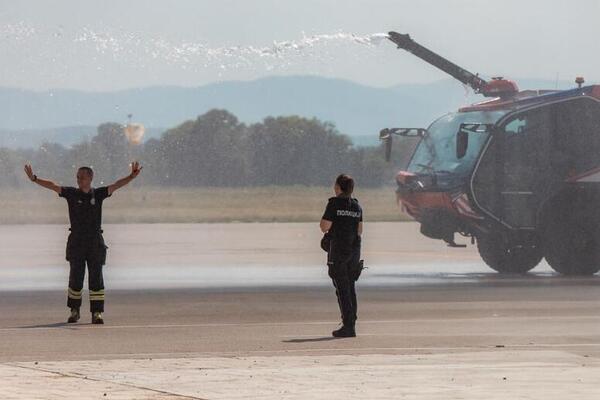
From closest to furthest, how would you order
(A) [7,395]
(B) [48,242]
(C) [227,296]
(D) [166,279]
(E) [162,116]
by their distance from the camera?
(A) [7,395] → (C) [227,296] → (D) [166,279] → (B) [48,242] → (E) [162,116]

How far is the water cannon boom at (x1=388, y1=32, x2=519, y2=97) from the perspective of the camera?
32.5 metres

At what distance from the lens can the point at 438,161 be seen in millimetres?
32875

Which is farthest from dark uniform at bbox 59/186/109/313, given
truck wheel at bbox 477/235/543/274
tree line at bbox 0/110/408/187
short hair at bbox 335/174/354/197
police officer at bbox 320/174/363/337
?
tree line at bbox 0/110/408/187

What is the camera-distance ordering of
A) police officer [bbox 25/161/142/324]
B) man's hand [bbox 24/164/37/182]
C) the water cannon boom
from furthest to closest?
the water cannon boom
police officer [bbox 25/161/142/324]
man's hand [bbox 24/164/37/182]

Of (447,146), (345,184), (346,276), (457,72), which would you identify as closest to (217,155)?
(457,72)

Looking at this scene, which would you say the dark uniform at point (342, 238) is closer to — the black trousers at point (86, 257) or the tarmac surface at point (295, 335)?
the tarmac surface at point (295, 335)

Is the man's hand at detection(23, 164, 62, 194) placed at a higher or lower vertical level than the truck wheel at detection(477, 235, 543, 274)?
higher

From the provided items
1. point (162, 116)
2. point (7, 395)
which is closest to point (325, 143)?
point (162, 116)

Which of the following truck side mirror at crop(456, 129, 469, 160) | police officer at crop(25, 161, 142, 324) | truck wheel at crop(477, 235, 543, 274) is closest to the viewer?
police officer at crop(25, 161, 142, 324)

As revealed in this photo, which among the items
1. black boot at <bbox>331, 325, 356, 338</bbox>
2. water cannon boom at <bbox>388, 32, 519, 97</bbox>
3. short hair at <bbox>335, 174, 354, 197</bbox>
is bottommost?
black boot at <bbox>331, 325, 356, 338</bbox>

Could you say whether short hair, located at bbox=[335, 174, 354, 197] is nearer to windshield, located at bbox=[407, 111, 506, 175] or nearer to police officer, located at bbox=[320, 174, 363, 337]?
police officer, located at bbox=[320, 174, 363, 337]

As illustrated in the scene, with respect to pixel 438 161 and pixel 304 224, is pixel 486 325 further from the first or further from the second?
pixel 304 224

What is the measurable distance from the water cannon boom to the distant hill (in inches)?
14.8

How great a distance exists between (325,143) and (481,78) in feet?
66.5
